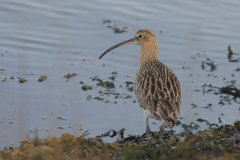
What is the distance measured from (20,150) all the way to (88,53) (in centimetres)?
451

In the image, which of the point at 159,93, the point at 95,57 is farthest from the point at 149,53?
the point at 95,57

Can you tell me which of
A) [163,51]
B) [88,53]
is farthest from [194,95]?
[88,53]

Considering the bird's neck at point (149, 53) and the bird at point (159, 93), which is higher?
the bird's neck at point (149, 53)

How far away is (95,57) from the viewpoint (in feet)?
29.6

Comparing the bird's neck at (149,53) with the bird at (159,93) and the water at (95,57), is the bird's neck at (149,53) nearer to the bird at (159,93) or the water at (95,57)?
the bird at (159,93)

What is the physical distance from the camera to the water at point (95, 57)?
684 centimetres

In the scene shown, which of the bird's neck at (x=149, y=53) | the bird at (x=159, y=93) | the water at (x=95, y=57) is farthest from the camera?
the water at (x=95, y=57)

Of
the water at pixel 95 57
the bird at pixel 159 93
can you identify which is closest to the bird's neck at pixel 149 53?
the bird at pixel 159 93

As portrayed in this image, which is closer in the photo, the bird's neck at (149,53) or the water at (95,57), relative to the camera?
the bird's neck at (149,53)

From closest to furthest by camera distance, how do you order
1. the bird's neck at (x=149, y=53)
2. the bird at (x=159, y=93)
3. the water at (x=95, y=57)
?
the bird at (x=159, y=93), the bird's neck at (x=149, y=53), the water at (x=95, y=57)

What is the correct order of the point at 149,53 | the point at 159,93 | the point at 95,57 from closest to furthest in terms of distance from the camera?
the point at 159,93 < the point at 149,53 < the point at 95,57

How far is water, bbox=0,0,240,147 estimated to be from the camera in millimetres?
6844

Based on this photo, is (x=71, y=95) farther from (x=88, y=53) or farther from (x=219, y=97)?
(x=219, y=97)

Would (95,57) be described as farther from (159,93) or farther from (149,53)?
(159,93)
